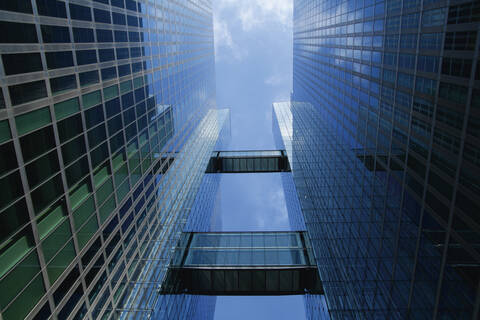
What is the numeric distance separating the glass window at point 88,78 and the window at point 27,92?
358cm

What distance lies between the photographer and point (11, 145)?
11.6 m

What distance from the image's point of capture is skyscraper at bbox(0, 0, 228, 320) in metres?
12.1

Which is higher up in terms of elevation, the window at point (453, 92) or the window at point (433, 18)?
the window at point (433, 18)

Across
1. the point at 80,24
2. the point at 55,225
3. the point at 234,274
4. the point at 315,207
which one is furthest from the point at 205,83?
the point at 55,225

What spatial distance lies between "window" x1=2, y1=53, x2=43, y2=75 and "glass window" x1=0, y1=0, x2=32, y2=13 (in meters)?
1.63

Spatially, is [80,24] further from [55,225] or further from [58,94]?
[55,225]

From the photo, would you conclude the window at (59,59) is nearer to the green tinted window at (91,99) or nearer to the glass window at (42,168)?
the green tinted window at (91,99)

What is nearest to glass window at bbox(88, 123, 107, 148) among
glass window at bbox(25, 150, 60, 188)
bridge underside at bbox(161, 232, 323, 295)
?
glass window at bbox(25, 150, 60, 188)

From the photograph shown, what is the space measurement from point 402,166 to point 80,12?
21784mm

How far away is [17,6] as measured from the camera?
480 inches

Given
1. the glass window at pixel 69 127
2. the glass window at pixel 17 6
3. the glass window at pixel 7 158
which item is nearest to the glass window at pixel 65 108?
the glass window at pixel 69 127

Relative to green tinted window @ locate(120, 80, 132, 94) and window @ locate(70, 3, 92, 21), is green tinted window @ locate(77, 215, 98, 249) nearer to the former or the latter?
green tinted window @ locate(120, 80, 132, 94)

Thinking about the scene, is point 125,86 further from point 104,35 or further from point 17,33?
point 17,33

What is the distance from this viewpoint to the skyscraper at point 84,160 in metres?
12.1
